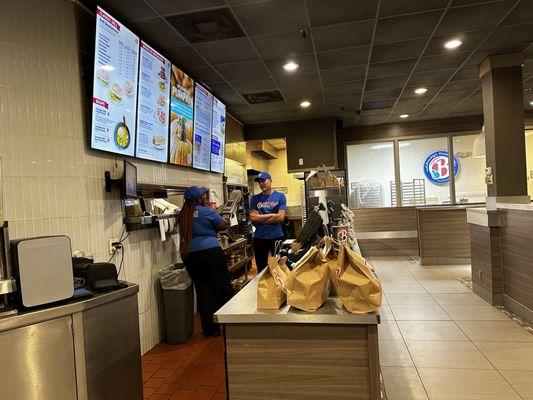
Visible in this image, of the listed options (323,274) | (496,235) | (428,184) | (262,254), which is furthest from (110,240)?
(428,184)

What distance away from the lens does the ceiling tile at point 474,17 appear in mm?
3436

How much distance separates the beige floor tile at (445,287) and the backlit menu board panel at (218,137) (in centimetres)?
357

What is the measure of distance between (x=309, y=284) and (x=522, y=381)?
2212 mm

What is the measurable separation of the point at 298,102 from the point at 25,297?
5340 millimetres

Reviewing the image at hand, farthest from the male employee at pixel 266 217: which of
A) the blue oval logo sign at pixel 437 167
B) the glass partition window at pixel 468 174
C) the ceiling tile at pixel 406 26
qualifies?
the glass partition window at pixel 468 174

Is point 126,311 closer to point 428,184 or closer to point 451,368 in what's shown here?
point 451,368

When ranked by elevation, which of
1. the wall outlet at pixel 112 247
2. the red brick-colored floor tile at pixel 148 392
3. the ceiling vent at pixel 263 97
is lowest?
the red brick-colored floor tile at pixel 148 392

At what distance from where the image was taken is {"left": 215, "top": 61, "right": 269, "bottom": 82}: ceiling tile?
457 centimetres

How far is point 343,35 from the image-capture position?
3871 mm

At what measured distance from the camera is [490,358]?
3.05 m

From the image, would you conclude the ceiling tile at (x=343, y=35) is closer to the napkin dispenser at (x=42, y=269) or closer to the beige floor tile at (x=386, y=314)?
the beige floor tile at (x=386, y=314)

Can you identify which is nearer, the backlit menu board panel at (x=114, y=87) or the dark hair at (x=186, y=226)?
the backlit menu board panel at (x=114, y=87)

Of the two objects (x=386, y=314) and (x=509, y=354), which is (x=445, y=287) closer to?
(x=386, y=314)

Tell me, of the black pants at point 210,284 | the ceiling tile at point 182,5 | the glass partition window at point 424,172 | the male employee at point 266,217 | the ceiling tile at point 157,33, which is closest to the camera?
the ceiling tile at point 182,5
